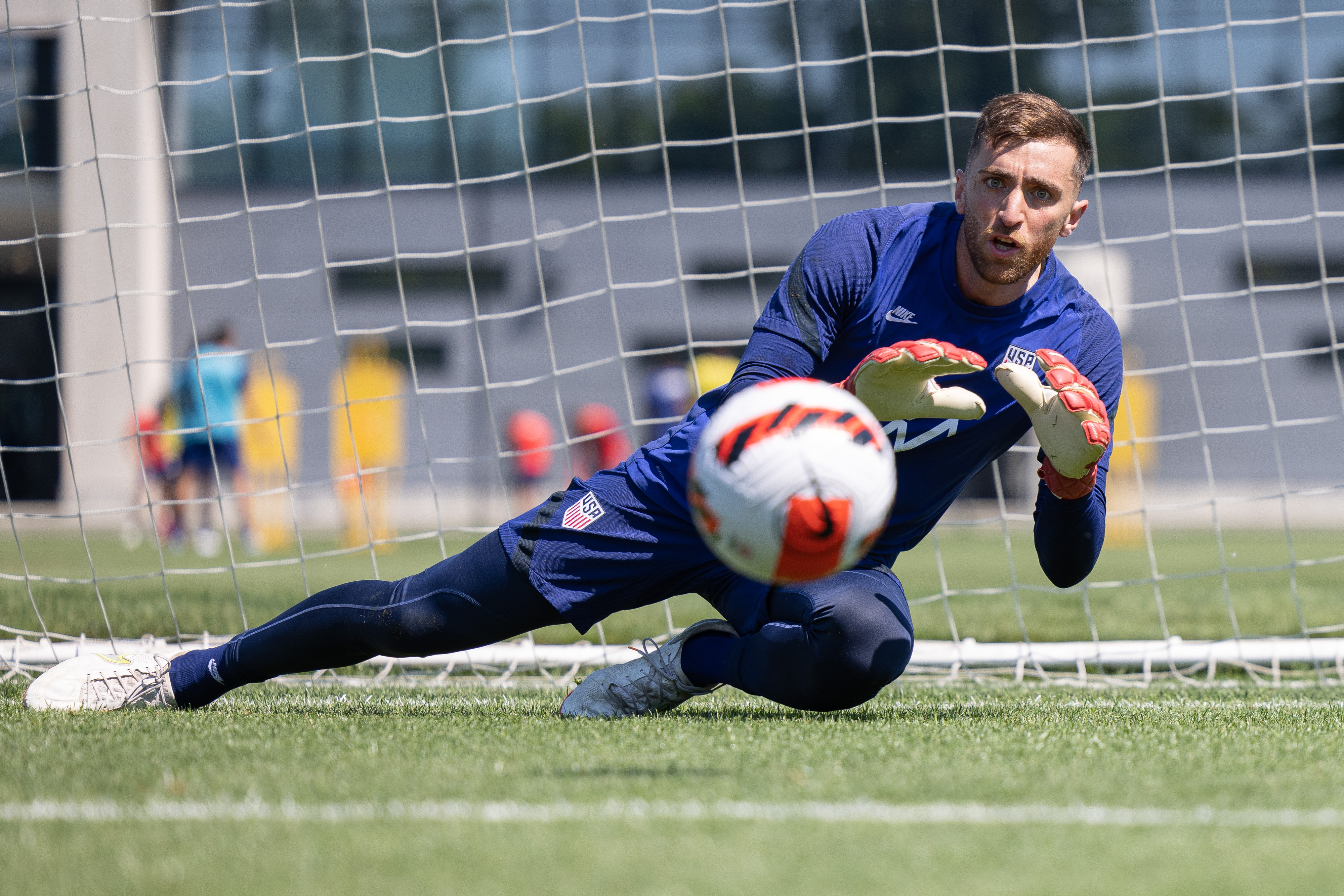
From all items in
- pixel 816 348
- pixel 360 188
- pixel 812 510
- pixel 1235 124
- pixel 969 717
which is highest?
pixel 360 188

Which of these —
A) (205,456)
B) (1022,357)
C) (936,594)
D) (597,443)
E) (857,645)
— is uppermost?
(1022,357)

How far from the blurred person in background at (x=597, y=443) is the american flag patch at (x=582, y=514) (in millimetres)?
11660

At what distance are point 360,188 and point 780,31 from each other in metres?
8.01

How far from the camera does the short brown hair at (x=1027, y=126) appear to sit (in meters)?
2.96

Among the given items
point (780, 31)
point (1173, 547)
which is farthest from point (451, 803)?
point (780, 31)

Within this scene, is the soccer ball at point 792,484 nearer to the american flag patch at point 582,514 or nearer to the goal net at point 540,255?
the american flag patch at point 582,514

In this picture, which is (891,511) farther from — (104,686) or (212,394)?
(212,394)

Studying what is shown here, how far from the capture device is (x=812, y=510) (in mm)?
2418

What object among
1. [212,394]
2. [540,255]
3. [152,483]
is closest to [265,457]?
[152,483]

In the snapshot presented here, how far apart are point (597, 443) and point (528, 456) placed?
3.35ft

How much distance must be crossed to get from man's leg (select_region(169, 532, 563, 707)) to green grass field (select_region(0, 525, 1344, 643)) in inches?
50.7

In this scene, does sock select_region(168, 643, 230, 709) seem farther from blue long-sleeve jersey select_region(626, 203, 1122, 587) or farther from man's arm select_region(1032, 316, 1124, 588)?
man's arm select_region(1032, 316, 1124, 588)

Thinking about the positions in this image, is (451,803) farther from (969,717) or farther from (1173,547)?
(1173,547)

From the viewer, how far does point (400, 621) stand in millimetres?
3102
